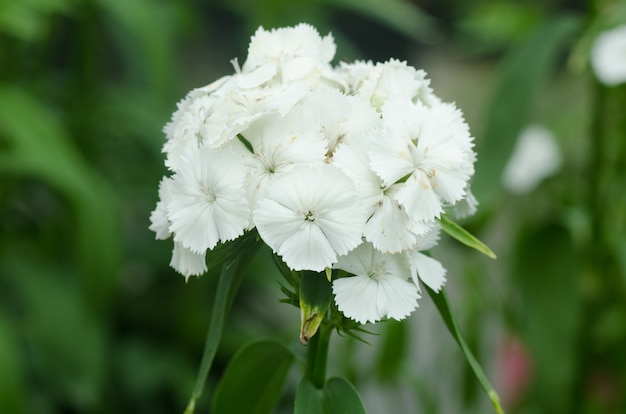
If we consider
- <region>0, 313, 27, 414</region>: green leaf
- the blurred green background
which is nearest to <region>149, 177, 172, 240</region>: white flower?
the blurred green background

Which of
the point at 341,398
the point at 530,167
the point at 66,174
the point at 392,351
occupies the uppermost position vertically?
the point at 530,167

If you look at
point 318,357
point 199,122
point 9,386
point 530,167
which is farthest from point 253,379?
point 530,167

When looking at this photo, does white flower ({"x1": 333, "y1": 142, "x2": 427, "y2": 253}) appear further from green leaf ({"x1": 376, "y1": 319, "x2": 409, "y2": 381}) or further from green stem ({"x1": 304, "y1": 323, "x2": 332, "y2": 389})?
green leaf ({"x1": 376, "y1": 319, "x2": 409, "y2": 381})

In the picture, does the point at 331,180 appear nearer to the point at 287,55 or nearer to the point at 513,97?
the point at 287,55

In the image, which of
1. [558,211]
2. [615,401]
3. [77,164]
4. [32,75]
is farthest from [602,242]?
[32,75]

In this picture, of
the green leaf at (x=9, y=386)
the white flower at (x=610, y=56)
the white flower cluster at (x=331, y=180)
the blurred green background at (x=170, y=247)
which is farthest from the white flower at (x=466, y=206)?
the green leaf at (x=9, y=386)

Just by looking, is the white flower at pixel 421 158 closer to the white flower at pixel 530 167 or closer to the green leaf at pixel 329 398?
the green leaf at pixel 329 398
